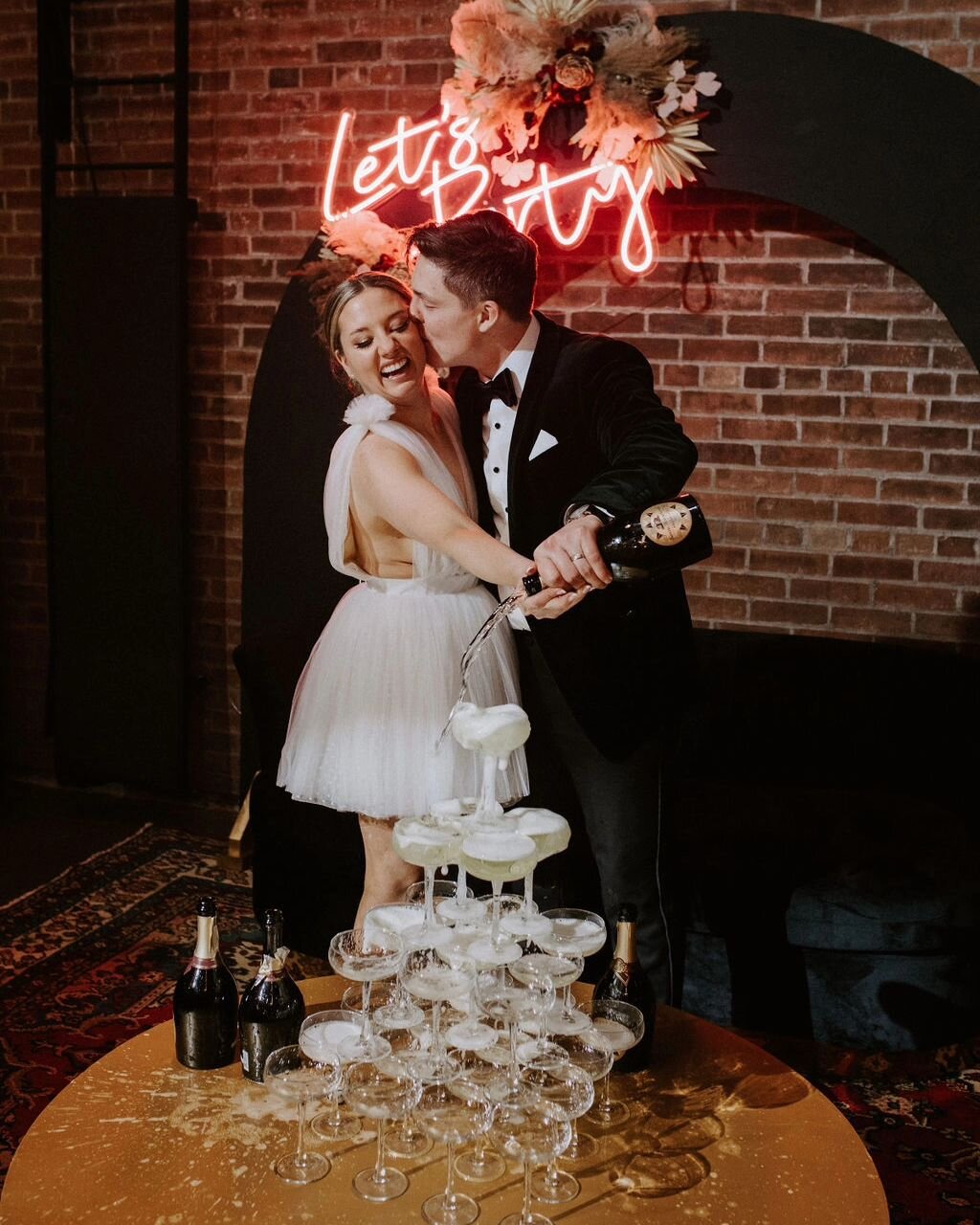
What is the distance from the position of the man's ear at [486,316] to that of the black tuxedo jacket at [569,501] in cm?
12

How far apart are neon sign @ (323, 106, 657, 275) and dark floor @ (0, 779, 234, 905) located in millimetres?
2180

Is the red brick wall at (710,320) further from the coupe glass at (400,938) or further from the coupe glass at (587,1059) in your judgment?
the coupe glass at (587,1059)

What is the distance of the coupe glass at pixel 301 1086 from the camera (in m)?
1.62

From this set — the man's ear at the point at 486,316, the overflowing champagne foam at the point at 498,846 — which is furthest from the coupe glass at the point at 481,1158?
the man's ear at the point at 486,316

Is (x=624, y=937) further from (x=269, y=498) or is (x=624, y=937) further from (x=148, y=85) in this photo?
(x=148, y=85)

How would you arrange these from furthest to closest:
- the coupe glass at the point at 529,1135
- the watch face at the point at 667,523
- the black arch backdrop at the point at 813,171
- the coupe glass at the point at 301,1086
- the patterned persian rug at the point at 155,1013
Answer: the black arch backdrop at the point at 813,171, the patterned persian rug at the point at 155,1013, the watch face at the point at 667,523, the coupe glass at the point at 301,1086, the coupe glass at the point at 529,1135

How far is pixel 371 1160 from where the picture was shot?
165 centimetres

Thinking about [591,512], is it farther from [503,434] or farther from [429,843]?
[429,843]

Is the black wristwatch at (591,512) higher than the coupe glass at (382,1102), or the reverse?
the black wristwatch at (591,512)

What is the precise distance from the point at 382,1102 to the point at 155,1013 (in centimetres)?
150

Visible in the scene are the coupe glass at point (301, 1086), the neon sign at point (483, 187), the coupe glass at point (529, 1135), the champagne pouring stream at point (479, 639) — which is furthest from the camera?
the neon sign at point (483, 187)

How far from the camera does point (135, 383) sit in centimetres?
404

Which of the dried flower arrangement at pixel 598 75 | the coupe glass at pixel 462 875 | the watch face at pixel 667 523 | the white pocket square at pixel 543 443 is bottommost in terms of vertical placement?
the coupe glass at pixel 462 875

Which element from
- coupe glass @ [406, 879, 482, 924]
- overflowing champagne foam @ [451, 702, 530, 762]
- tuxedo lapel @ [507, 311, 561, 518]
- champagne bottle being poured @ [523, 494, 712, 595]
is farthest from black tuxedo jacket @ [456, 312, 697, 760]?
overflowing champagne foam @ [451, 702, 530, 762]
